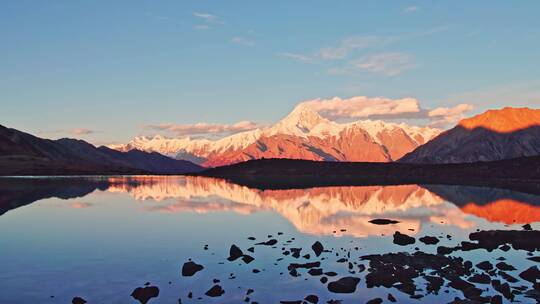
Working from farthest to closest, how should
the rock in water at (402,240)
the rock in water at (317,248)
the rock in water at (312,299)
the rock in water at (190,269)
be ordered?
the rock in water at (402,240) < the rock in water at (317,248) < the rock in water at (190,269) < the rock in water at (312,299)

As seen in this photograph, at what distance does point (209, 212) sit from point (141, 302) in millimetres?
58888

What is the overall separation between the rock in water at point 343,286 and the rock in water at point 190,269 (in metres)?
11.5

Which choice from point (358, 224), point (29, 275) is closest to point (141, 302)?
point (29, 275)

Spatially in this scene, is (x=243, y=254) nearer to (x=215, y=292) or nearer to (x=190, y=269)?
(x=190, y=269)

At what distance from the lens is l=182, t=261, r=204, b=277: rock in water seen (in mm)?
40031

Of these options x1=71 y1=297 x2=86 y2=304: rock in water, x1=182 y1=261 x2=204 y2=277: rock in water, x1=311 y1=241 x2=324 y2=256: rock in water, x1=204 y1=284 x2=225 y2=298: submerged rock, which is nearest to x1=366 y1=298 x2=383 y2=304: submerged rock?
x1=204 y1=284 x2=225 y2=298: submerged rock

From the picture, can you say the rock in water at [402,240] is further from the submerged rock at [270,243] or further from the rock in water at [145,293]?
the rock in water at [145,293]

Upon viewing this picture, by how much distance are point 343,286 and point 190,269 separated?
12818 millimetres

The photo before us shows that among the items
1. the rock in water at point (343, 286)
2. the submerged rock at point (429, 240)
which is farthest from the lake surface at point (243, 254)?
the submerged rock at point (429, 240)

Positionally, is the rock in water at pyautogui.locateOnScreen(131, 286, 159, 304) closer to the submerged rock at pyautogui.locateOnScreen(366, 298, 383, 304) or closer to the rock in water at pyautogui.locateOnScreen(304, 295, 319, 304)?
the rock in water at pyautogui.locateOnScreen(304, 295, 319, 304)

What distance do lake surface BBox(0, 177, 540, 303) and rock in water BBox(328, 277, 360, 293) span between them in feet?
1.28

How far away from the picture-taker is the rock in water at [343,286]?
35.5m

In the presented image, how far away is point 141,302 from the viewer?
107 feet

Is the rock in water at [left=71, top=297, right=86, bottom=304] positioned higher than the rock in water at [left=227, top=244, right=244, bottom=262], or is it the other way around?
the rock in water at [left=227, top=244, right=244, bottom=262]
